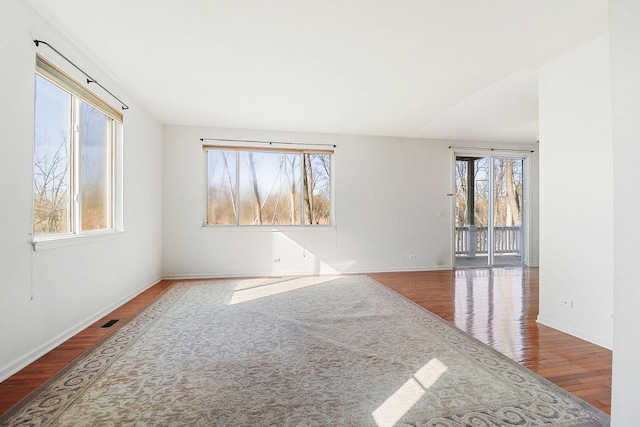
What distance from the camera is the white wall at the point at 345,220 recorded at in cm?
528

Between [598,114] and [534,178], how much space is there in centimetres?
436

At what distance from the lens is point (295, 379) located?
78.5 inches

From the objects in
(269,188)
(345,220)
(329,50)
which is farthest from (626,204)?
(269,188)

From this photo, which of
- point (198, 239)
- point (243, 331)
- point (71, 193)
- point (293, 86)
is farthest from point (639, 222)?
point (198, 239)

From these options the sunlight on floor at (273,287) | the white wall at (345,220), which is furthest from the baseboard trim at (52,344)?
the white wall at (345,220)

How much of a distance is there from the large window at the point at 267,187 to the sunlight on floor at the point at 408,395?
388cm

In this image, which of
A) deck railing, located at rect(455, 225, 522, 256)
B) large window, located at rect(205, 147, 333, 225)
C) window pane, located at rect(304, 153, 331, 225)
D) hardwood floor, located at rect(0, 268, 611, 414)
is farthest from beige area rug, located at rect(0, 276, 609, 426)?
deck railing, located at rect(455, 225, 522, 256)

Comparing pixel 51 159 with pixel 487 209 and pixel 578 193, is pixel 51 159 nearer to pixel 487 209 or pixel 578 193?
pixel 578 193

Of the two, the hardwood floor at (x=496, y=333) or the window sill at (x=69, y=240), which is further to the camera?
the window sill at (x=69, y=240)

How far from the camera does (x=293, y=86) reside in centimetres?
363

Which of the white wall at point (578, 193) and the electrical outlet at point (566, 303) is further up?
the white wall at point (578, 193)

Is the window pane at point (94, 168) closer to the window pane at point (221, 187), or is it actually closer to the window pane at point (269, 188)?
the window pane at point (221, 187)

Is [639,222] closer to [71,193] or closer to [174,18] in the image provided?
[174,18]

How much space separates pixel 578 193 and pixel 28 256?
465 cm
